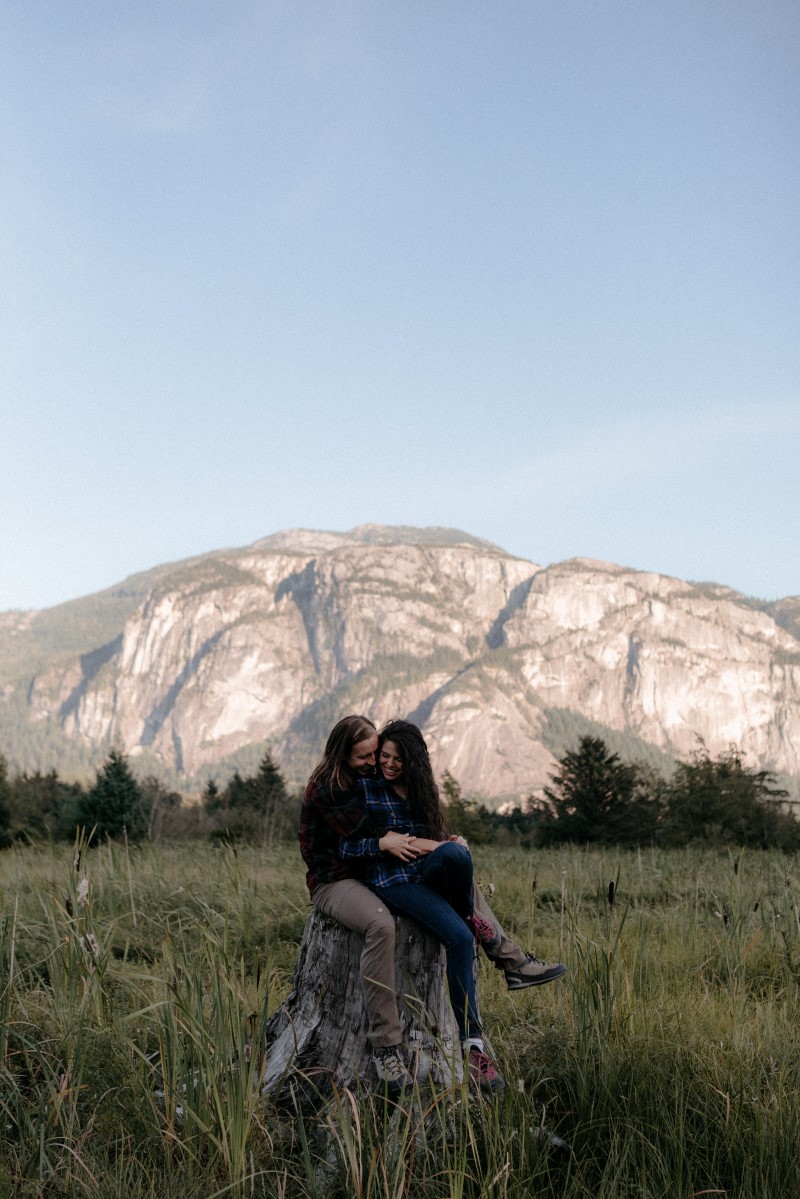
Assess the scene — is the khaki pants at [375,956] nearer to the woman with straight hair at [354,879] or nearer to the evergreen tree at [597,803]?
the woman with straight hair at [354,879]

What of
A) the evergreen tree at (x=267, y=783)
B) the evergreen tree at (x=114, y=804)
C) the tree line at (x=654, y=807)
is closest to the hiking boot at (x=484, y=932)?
the tree line at (x=654, y=807)

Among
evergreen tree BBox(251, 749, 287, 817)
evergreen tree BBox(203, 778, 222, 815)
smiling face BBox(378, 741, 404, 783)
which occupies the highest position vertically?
smiling face BBox(378, 741, 404, 783)

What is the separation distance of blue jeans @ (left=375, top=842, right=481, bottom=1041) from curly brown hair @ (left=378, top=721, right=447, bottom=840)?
0.98 ft

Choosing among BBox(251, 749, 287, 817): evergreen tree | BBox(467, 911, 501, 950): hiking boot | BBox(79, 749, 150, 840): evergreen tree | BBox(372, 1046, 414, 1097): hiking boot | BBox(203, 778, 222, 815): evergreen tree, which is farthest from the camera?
BBox(203, 778, 222, 815): evergreen tree

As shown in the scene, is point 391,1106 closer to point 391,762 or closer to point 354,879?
point 354,879

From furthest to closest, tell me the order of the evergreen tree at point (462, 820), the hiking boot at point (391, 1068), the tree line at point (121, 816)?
the evergreen tree at point (462, 820)
the tree line at point (121, 816)
the hiking boot at point (391, 1068)

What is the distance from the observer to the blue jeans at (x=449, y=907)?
374cm

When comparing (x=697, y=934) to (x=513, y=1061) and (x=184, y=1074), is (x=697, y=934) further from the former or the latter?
(x=184, y=1074)

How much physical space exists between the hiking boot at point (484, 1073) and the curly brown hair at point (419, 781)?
96 cm

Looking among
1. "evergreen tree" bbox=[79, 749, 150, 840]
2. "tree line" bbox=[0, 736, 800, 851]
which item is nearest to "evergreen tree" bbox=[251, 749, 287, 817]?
"tree line" bbox=[0, 736, 800, 851]

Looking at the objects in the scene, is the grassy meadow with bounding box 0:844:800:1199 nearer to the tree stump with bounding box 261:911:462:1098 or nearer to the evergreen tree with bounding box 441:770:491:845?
the tree stump with bounding box 261:911:462:1098

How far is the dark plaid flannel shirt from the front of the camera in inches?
158

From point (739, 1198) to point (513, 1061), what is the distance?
1.09 meters

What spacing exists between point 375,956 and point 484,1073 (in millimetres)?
575
